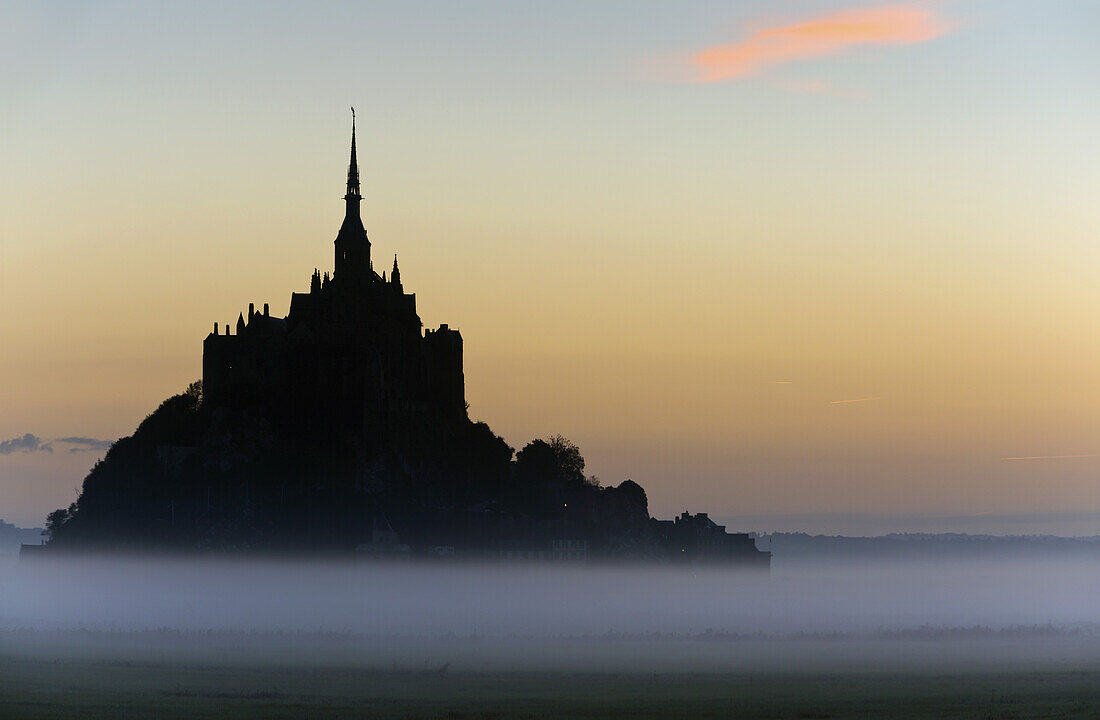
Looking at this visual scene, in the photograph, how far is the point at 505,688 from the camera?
8262cm

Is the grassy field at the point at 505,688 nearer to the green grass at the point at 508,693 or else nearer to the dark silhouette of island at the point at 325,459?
the green grass at the point at 508,693

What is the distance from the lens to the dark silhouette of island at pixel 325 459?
183 m

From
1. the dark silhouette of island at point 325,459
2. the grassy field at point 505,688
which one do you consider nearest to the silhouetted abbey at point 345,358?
the dark silhouette of island at point 325,459

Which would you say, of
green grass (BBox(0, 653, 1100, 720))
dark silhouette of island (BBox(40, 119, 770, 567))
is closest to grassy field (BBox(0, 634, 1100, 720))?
green grass (BBox(0, 653, 1100, 720))

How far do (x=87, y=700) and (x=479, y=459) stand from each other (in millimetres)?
123273

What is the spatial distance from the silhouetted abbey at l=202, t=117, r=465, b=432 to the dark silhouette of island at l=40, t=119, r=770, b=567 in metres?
0.16

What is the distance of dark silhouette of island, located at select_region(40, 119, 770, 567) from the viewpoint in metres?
183

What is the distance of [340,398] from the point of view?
189 meters

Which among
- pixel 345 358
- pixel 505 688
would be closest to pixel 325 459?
pixel 345 358

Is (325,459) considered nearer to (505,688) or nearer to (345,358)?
(345,358)

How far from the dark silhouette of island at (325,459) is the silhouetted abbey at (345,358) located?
0.16 metres

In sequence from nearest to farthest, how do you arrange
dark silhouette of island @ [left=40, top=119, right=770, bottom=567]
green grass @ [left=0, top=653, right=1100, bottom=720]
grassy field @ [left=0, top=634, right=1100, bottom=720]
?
green grass @ [left=0, top=653, right=1100, bottom=720] → grassy field @ [left=0, top=634, right=1100, bottom=720] → dark silhouette of island @ [left=40, top=119, right=770, bottom=567]

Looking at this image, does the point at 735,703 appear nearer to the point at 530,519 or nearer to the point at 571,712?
the point at 571,712

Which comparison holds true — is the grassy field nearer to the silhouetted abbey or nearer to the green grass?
the green grass
